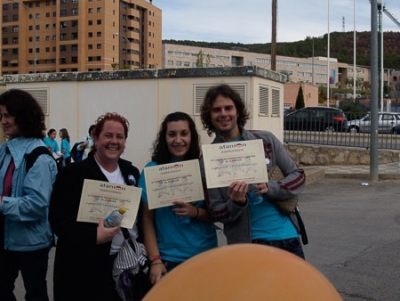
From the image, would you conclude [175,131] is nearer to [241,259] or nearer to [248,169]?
[248,169]

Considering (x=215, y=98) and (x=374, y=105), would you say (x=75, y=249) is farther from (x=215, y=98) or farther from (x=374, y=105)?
(x=374, y=105)

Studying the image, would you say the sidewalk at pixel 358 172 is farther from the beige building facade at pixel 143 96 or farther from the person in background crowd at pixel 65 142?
the person in background crowd at pixel 65 142

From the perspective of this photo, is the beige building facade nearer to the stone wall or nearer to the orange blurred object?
the stone wall

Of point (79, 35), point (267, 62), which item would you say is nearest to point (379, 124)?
point (79, 35)

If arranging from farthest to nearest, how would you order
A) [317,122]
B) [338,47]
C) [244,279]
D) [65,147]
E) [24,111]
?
1. [338,47]
2. [317,122]
3. [65,147]
4. [24,111]
5. [244,279]

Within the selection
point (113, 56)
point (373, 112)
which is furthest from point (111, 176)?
point (113, 56)

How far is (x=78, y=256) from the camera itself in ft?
10.7

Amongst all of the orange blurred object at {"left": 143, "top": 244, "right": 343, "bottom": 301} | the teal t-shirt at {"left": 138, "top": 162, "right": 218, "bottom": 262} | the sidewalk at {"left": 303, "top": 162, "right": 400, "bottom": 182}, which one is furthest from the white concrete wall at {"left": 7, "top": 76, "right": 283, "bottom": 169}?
the orange blurred object at {"left": 143, "top": 244, "right": 343, "bottom": 301}

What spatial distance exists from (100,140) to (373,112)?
45.8 feet

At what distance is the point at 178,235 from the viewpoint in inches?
131

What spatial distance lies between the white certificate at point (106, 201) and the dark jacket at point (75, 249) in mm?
75

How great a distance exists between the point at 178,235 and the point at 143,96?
1170cm

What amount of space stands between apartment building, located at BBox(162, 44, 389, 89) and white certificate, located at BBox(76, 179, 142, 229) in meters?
94.2

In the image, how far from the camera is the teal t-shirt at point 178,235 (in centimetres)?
331
